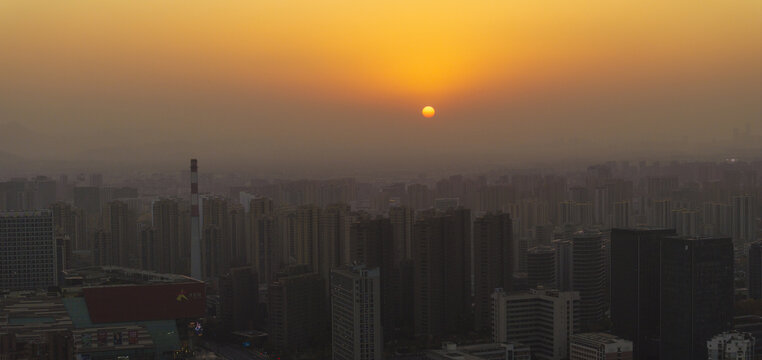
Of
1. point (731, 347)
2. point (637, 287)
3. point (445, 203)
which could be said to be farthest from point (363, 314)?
point (445, 203)

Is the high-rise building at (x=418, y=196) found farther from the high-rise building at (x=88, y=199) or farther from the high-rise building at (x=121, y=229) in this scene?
the high-rise building at (x=88, y=199)

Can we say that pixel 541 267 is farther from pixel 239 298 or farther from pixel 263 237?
pixel 263 237

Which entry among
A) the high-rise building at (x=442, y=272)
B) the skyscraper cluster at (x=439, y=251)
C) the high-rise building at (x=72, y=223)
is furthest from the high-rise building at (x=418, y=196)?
A: the high-rise building at (x=72, y=223)

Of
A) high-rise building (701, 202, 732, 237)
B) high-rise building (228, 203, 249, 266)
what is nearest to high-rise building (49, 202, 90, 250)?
high-rise building (228, 203, 249, 266)

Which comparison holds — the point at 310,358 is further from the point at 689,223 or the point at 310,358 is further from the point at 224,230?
the point at 689,223

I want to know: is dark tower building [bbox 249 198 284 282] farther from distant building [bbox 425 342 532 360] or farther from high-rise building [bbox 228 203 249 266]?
distant building [bbox 425 342 532 360]

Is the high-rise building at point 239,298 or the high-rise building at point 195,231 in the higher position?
the high-rise building at point 195,231
